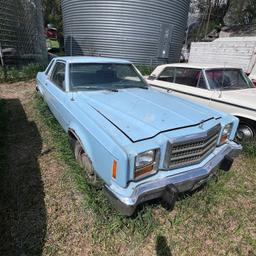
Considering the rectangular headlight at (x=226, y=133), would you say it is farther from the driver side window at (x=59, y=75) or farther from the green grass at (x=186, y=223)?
the driver side window at (x=59, y=75)

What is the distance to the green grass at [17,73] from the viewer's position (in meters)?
8.91

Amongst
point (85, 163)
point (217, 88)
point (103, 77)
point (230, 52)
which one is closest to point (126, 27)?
point (230, 52)


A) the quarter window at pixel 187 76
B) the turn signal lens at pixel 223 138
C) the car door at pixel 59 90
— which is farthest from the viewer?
the quarter window at pixel 187 76

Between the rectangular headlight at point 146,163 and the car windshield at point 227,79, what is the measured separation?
3192mm

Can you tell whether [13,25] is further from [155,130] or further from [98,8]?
[155,130]

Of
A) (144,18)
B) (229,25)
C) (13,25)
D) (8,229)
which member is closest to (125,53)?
(144,18)

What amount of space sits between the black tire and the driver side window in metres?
1.10

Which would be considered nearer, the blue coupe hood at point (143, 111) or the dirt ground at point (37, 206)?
the dirt ground at point (37, 206)

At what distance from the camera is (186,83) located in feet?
17.3

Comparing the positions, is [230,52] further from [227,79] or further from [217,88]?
[217,88]

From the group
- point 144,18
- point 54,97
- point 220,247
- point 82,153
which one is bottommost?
point 220,247

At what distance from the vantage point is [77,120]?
289 cm

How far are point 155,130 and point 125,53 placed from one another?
35.4 feet

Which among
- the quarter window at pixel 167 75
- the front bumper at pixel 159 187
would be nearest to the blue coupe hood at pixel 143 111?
the front bumper at pixel 159 187
